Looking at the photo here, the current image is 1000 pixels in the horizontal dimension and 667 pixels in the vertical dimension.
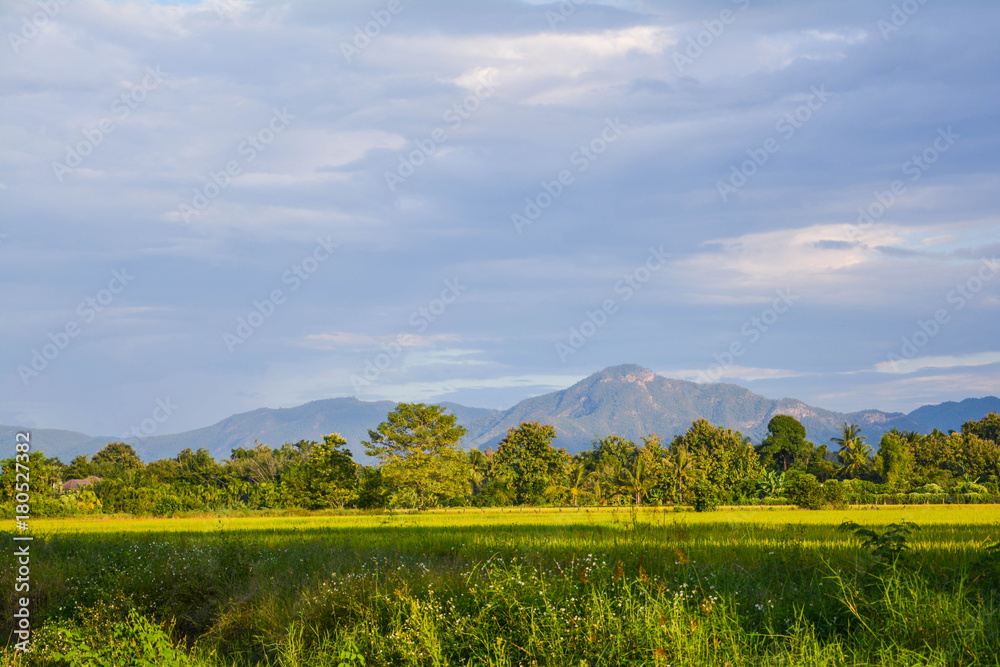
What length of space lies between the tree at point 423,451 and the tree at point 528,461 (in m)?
9.35

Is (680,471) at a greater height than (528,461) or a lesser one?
lesser

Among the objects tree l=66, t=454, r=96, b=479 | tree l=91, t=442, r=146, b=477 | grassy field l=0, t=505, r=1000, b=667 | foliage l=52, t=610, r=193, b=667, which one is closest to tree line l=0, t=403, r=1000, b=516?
tree l=66, t=454, r=96, b=479

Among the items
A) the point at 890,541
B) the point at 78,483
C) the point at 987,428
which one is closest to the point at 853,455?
the point at 987,428

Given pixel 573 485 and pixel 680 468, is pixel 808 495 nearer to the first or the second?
pixel 680 468

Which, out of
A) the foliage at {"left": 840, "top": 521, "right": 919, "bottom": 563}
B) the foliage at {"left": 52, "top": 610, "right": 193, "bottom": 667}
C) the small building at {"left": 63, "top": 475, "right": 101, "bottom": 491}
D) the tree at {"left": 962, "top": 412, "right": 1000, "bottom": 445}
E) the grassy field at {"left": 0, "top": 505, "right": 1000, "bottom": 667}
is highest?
the tree at {"left": 962, "top": 412, "right": 1000, "bottom": 445}

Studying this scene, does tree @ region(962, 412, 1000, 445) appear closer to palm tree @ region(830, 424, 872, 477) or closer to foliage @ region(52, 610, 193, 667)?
palm tree @ region(830, 424, 872, 477)

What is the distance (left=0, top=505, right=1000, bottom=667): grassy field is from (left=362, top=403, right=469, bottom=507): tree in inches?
2195

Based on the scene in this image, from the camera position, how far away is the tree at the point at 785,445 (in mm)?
97875

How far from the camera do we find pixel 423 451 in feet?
230

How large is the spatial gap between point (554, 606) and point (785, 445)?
99.4 meters

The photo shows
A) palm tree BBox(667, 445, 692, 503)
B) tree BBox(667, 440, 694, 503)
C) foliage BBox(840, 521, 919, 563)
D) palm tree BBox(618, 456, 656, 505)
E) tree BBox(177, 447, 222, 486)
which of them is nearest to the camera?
foliage BBox(840, 521, 919, 563)

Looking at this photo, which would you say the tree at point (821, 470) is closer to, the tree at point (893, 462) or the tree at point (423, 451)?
the tree at point (893, 462)

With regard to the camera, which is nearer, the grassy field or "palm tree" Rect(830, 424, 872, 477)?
the grassy field

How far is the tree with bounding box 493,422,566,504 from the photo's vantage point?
78.0 meters
